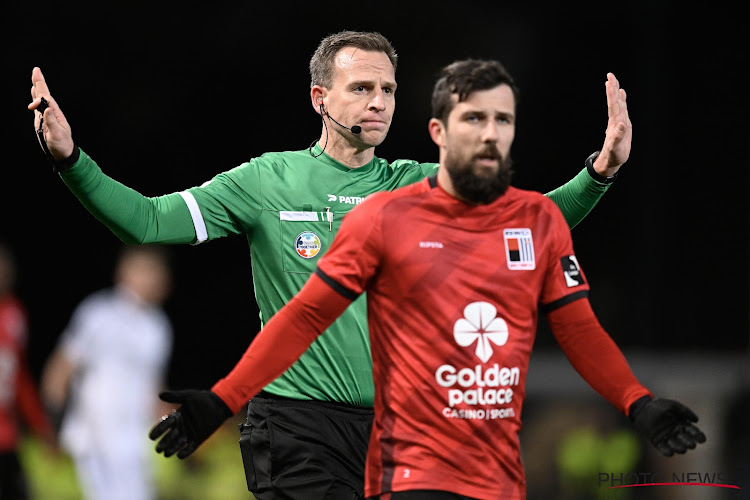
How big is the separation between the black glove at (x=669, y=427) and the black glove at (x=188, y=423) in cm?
125

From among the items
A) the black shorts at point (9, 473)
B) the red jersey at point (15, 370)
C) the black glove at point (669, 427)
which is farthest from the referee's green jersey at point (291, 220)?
the red jersey at point (15, 370)

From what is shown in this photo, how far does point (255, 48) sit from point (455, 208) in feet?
27.2

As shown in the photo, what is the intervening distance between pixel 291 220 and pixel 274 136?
684 cm

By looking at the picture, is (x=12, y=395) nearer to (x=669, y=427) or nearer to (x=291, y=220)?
(x=291, y=220)

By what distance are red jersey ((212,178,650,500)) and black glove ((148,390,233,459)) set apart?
0.21 ft

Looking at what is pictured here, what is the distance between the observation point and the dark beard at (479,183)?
360cm

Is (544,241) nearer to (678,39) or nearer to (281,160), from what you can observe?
(281,160)

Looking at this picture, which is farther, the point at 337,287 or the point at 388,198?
the point at 388,198

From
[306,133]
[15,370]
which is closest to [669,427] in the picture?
[15,370]

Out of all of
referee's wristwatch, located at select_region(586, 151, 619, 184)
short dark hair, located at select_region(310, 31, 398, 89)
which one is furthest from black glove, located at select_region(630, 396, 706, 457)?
short dark hair, located at select_region(310, 31, 398, 89)

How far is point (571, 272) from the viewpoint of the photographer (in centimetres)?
371

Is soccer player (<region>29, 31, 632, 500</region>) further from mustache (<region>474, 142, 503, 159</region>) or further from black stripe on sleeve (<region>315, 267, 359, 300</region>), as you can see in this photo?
mustache (<region>474, 142, 503, 159</region>)

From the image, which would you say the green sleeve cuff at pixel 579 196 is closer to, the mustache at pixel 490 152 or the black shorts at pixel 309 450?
the black shorts at pixel 309 450

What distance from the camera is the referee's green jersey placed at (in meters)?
4.53
